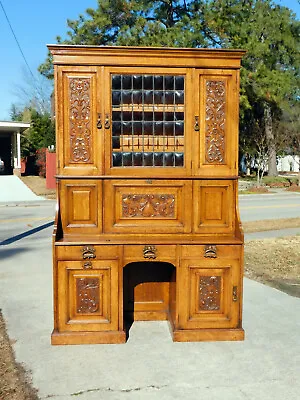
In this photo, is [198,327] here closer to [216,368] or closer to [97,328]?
[216,368]

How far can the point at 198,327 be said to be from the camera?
4.56 m

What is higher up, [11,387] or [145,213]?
[145,213]

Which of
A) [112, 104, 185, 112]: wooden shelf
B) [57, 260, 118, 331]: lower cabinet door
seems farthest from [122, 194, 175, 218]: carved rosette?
[112, 104, 185, 112]: wooden shelf

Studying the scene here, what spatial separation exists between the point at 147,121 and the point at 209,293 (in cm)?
188

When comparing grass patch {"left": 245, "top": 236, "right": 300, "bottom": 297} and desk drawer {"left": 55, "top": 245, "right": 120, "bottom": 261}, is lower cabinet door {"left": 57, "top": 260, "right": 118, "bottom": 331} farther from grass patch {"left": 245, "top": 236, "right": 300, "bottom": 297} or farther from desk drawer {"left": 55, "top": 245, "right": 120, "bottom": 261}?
grass patch {"left": 245, "top": 236, "right": 300, "bottom": 297}

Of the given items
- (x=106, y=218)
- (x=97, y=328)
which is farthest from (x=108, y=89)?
(x=97, y=328)

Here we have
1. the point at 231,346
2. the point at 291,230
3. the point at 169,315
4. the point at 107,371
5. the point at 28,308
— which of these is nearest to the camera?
the point at 107,371

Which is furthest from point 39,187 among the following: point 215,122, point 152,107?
point 215,122

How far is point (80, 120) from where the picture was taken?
176 inches

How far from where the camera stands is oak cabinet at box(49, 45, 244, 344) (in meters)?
4.45

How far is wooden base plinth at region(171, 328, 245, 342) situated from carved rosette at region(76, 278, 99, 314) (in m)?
0.87

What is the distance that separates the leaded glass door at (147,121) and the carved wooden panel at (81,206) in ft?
1.08

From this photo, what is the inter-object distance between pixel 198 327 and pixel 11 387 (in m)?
1.90

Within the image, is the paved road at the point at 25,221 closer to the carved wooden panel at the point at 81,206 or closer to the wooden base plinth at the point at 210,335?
the carved wooden panel at the point at 81,206
